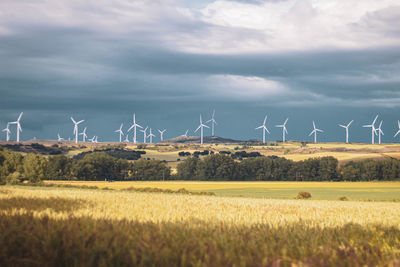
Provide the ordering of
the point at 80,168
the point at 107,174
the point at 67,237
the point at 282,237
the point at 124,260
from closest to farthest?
the point at 124,260 < the point at 67,237 < the point at 282,237 < the point at 80,168 < the point at 107,174

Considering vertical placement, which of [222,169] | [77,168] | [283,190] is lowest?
[283,190]

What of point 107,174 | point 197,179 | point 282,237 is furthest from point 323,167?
point 282,237

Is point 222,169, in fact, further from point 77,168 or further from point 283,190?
point 283,190

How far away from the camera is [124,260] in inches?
273

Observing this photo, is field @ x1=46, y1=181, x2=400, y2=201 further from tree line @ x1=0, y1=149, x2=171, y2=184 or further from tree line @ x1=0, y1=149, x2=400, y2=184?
tree line @ x1=0, y1=149, x2=400, y2=184

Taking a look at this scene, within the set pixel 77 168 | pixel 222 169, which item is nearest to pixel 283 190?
pixel 222 169

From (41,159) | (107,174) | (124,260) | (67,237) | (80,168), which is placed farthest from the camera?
(107,174)

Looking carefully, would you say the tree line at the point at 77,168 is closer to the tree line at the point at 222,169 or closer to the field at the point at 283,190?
the tree line at the point at 222,169

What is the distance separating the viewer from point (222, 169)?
538ft

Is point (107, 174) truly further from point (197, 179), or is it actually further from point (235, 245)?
point (235, 245)

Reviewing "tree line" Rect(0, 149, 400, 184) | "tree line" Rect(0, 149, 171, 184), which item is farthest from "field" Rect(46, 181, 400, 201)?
"tree line" Rect(0, 149, 400, 184)

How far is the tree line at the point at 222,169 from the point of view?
477 ft

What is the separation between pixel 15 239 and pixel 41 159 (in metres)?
105

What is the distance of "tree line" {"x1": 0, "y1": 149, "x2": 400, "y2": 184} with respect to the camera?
14538 centimetres
